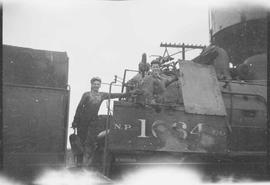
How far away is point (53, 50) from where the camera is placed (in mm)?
5281

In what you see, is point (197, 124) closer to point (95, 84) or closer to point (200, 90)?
point (200, 90)

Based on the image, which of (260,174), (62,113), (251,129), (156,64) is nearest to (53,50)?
(62,113)

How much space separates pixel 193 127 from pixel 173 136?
43 cm

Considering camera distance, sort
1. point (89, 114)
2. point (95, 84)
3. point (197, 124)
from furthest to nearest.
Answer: point (95, 84), point (89, 114), point (197, 124)

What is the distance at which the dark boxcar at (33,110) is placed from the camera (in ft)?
15.0

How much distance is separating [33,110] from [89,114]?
5.71 ft

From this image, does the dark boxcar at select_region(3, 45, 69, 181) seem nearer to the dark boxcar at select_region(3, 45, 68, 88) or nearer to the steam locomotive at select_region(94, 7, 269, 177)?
the dark boxcar at select_region(3, 45, 68, 88)

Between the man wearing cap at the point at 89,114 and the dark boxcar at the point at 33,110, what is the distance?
1300 millimetres

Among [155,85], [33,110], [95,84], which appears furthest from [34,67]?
[155,85]

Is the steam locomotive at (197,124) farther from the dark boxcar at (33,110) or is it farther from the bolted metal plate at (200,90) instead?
the dark boxcar at (33,110)

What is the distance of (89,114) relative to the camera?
21.1 ft

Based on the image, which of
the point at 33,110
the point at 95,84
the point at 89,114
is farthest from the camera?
the point at 95,84

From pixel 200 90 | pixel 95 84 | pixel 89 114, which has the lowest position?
pixel 89 114

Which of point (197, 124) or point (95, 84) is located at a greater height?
point (95, 84)
